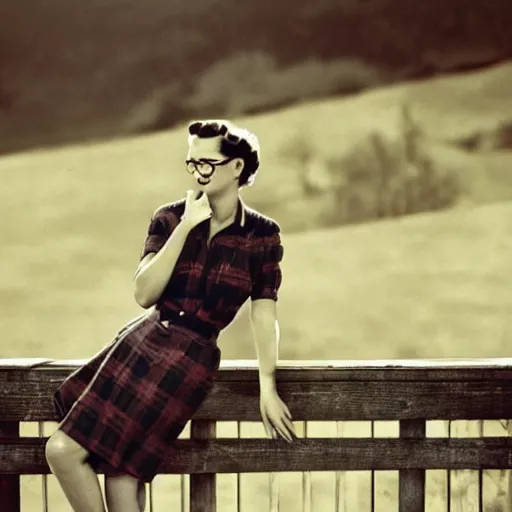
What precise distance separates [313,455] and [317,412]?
0.36ft

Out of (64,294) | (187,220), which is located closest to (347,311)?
(64,294)

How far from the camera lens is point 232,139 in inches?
72.3

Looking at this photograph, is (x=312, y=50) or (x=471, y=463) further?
(x=312, y=50)

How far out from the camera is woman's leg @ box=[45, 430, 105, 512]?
1770 mm

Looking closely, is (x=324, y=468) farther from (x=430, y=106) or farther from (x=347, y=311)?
(x=430, y=106)

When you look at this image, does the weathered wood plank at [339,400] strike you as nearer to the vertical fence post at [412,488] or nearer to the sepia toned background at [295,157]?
the vertical fence post at [412,488]

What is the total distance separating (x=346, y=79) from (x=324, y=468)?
1.70 m

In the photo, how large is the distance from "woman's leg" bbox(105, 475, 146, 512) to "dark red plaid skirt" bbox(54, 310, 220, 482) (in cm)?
2

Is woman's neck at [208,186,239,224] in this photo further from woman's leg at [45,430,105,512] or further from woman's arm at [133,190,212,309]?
woman's leg at [45,430,105,512]

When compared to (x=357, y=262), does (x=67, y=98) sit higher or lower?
higher

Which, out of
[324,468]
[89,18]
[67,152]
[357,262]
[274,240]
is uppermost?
[89,18]

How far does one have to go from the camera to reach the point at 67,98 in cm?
317

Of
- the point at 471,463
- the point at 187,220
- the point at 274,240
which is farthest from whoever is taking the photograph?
Answer: the point at 471,463

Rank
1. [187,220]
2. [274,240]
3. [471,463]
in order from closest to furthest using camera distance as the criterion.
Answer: [187,220] → [274,240] → [471,463]
